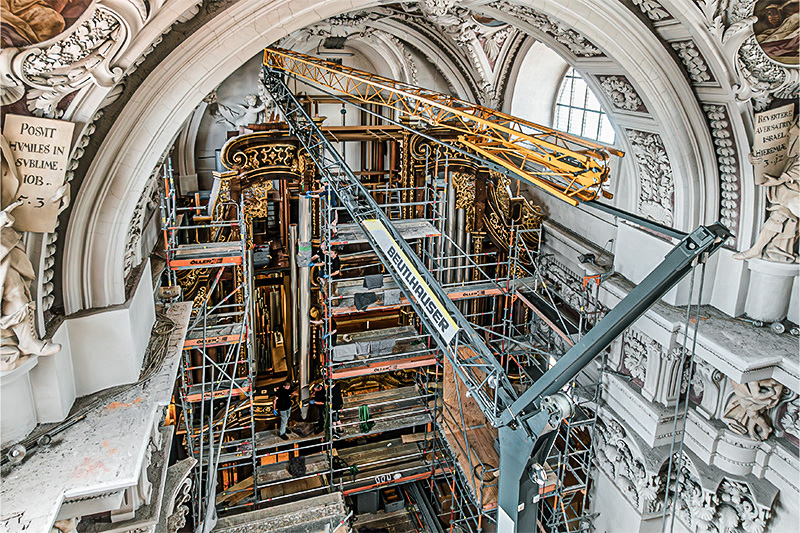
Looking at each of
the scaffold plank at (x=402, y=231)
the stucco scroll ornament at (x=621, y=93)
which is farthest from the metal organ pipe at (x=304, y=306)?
the stucco scroll ornament at (x=621, y=93)

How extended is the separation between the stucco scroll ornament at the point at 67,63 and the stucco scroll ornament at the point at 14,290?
15.7 inches

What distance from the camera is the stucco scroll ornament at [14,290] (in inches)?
166

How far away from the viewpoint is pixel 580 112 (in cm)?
1034

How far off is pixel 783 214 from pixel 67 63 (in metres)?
6.66

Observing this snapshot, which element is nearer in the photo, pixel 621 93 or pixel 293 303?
pixel 621 93

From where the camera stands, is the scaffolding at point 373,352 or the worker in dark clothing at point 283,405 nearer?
the scaffolding at point 373,352

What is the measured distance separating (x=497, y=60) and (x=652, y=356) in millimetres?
5600

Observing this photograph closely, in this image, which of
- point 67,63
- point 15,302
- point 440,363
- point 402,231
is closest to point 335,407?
point 440,363

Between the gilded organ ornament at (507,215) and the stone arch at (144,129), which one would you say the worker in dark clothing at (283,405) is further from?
the stone arch at (144,129)

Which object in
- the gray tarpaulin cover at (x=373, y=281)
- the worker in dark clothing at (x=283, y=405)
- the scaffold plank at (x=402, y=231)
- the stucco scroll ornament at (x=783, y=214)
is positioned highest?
the stucco scroll ornament at (x=783, y=214)

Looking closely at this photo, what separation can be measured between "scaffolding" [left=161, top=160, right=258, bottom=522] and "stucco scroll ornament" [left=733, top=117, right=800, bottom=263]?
6.48 m

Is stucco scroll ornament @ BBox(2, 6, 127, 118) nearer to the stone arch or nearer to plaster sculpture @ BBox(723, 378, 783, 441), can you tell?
the stone arch

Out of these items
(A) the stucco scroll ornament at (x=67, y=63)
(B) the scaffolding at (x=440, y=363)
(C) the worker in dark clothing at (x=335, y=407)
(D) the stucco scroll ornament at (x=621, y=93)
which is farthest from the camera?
(C) the worker in dark clothing at (x=335, y=407)

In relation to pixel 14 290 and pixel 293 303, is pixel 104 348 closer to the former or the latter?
pixel 14 290
